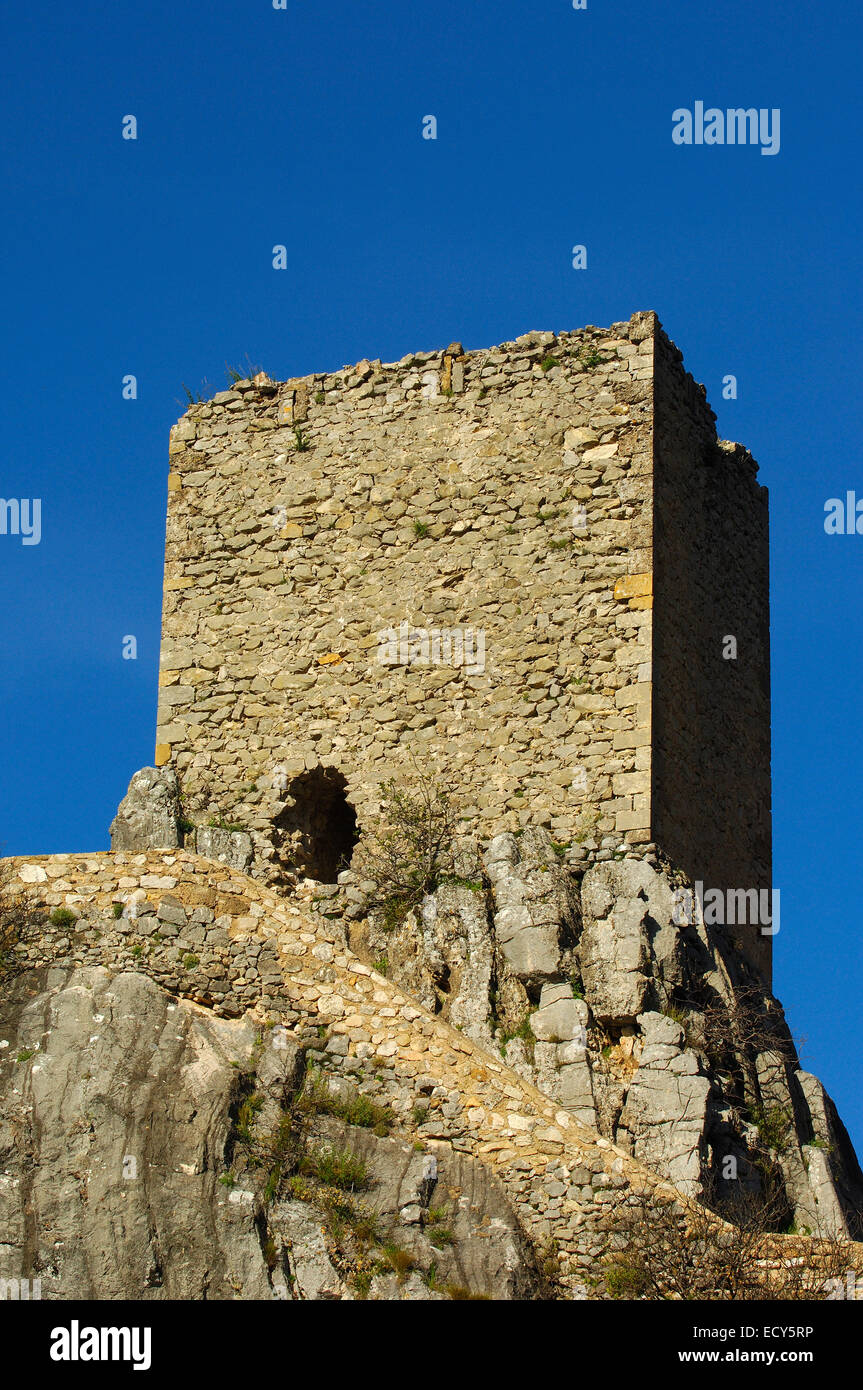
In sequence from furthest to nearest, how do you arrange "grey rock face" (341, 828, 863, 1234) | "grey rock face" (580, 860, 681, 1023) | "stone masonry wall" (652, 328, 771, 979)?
"stone masonry wall" (652, 328, 771, 979) < "grey rock face" (580, 860, 681, 1023) < "grey rock face" (341, 828, 863, 1234)

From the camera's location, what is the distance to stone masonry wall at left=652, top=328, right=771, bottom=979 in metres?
21.5

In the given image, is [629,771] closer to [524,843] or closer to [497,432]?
[524,843]

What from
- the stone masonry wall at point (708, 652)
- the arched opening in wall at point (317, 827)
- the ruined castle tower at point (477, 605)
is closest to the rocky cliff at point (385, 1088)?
the arched opening in wall at point (317, 827)

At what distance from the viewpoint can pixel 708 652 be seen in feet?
74.4

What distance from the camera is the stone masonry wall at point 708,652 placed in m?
21.5

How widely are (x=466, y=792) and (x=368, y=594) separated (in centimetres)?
239

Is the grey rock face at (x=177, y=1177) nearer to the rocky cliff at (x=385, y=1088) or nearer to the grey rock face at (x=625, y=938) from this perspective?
the rocky cliff at (x=385, y=1088)

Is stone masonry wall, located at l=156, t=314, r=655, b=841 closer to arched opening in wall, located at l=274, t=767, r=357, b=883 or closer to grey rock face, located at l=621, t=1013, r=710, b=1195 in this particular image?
arched opening in wall, located at l=274, t=767, r=357, b=883

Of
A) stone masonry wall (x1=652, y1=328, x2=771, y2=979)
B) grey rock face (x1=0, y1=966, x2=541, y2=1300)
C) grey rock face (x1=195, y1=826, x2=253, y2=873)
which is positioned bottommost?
grey rock face (x1=0, y1=966, x2=541, y2=1300)

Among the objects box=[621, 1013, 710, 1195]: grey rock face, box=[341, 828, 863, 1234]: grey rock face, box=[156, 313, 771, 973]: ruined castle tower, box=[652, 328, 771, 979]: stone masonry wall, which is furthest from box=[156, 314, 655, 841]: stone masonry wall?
box=[621, 1013, 710, 1195]: grey rock face

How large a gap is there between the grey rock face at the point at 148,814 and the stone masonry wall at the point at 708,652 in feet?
15.8

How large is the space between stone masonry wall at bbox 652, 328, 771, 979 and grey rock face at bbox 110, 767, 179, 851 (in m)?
4.81

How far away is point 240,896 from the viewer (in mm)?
19141

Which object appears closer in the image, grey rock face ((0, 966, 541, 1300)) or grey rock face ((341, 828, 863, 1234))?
grey rock face ((0, 966, 541, 1300))
